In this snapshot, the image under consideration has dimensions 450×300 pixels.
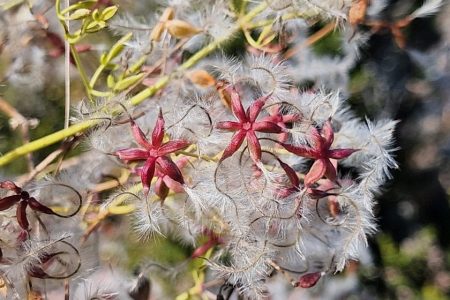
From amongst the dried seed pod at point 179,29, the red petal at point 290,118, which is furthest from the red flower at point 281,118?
the dried seed pod at point 179,29

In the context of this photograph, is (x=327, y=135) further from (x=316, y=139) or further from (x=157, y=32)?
(x=157, y=32)

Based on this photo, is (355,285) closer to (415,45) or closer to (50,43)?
(415,45)

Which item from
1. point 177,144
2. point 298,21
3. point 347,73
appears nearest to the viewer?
point 177,144

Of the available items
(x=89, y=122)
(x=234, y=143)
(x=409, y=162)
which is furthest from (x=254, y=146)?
(x=409, y=162)

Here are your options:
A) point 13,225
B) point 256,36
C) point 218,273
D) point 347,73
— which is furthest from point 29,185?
point 347,73

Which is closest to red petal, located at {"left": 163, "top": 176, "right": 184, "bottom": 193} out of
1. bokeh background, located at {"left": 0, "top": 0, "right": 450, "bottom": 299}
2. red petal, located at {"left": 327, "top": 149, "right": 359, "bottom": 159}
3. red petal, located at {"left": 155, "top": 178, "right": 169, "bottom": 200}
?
red petal, located at {"left": 155, "top": 178, "right": 169, "bottom": 200}

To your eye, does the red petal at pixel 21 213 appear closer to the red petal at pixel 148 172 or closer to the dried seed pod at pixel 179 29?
the red petal at pixel 148 172
